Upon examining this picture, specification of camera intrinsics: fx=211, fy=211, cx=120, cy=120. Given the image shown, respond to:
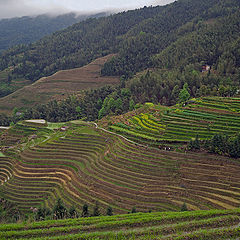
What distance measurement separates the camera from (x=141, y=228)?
18.1 metres

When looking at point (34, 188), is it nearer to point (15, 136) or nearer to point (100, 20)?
point (15, 136)

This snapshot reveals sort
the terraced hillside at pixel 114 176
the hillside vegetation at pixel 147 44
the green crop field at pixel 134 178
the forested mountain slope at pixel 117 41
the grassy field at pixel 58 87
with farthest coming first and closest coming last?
1. the forested mountain slope at pixel 117 41
2. the grassy field at pixel 58 87
3. the hillside vegetation at pixel 147 44
4. the terraced hillside at pixel 114 176
5. the green crop field at pixel 134 178

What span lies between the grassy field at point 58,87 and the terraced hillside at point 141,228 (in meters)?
70.5

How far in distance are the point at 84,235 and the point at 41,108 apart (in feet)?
197

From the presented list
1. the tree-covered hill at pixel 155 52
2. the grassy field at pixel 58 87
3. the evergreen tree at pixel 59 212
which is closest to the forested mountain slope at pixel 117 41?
the tree-covered hill at pixel 155 52

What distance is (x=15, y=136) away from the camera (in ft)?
173

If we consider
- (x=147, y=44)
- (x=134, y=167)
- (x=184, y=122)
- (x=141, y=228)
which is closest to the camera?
(x=141, y=228)

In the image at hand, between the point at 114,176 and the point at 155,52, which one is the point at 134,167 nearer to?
the point at 114,176

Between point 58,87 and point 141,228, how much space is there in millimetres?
88718

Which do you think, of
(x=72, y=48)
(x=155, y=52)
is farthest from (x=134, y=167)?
(x=72, y=48)

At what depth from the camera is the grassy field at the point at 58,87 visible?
87.7 m

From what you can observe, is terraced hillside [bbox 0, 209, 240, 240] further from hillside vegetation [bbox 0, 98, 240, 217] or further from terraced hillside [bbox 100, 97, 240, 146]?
terraced hillside [bbox 100, 97, 240, 146]

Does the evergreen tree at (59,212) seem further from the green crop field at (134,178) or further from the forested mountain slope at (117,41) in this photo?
the forested mountain slope at (117,41)

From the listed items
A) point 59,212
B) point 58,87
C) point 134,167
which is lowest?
point 59,212
